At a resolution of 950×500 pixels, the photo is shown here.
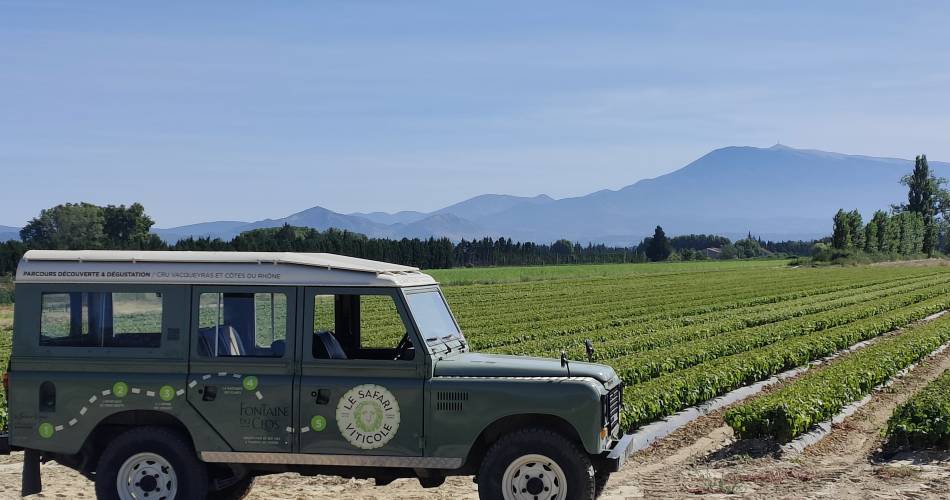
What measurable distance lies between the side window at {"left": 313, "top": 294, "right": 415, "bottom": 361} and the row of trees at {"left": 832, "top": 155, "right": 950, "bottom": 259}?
12117cm

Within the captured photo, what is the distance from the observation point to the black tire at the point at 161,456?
8.84m

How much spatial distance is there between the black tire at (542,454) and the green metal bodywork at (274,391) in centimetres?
16

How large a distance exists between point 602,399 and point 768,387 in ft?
37.2

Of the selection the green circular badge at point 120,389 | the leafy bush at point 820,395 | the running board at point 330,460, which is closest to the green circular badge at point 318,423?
A: the running board at point 330,460

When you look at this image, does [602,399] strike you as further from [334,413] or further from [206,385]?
[206,385]

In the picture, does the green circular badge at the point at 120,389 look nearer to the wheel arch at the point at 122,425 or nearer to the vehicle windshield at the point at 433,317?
the wheel arch at the point at 122,425

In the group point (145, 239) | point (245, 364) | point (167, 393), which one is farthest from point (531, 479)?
point (145, 239)

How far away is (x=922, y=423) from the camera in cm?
1298

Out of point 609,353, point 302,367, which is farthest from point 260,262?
point 609,353

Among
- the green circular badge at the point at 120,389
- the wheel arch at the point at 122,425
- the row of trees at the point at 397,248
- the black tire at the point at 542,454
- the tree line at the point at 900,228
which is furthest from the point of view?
the tree line at the point at 900,228

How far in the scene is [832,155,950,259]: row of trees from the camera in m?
126

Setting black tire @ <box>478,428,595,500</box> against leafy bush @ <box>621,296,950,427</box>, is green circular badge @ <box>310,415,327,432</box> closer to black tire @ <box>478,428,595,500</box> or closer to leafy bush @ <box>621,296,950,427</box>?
black tire @ <box>478,428,595,500</box>

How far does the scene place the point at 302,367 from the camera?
875 cm

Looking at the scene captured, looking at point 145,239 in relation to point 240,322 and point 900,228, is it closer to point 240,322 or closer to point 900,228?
point 900,228
